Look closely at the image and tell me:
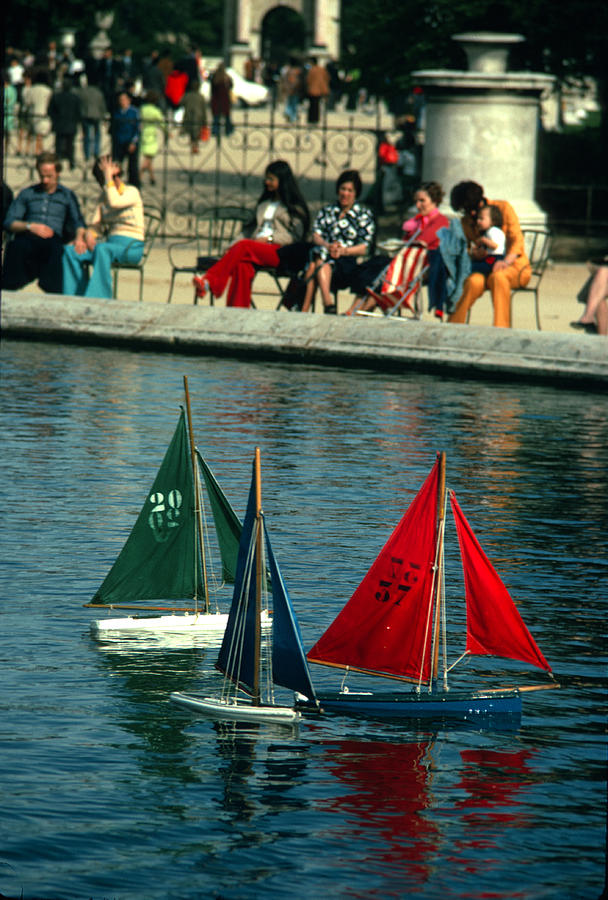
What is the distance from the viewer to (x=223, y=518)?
7223 millimetres

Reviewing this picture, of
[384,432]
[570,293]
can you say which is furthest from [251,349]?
[570,293]

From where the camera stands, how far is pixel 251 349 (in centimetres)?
1692

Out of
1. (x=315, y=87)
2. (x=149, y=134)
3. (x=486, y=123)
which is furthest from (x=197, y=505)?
(x=315, y=87)

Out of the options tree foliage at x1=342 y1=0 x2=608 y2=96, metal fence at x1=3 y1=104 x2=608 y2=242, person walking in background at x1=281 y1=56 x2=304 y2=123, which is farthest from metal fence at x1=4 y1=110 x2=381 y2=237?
person walking in background at x1=281 y1=56 x2=304 y2=123

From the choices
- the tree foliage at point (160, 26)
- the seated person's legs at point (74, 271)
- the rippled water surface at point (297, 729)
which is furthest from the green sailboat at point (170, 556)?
the tree foliage at point (160, 26)

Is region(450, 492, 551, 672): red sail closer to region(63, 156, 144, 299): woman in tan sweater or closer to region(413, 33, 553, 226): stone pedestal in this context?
region(63, 156, 144, 299): woman in tan sweater

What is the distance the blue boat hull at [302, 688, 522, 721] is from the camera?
6316 mm

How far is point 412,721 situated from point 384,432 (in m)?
6.46

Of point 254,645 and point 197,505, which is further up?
point 197,505

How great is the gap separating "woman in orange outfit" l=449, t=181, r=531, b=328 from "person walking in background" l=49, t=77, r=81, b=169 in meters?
16.2

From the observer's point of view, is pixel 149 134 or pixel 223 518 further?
pixel 149 134

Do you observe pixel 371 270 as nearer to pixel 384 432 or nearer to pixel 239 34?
pixel 384 432

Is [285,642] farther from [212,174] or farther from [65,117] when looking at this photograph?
[212,174]

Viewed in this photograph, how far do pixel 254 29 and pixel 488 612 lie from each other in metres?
70.6
